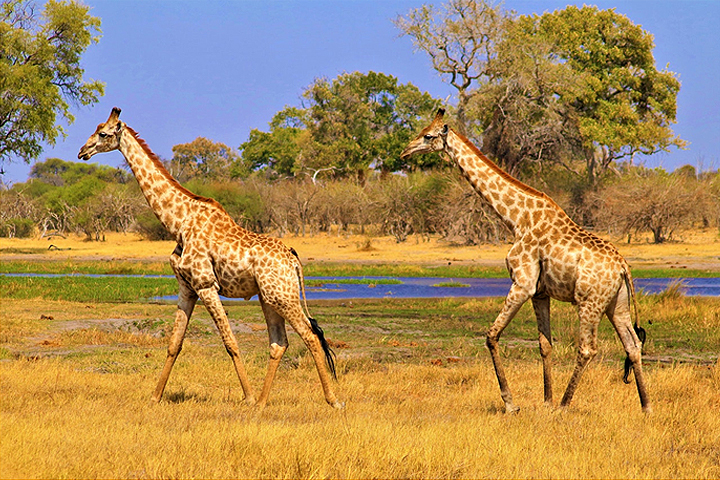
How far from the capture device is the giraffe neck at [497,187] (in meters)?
8.20

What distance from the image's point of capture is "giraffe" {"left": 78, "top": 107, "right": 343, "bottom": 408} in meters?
8.13

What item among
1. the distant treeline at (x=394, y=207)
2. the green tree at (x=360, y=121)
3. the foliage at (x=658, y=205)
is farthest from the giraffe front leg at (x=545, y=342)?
the green tree at (x=360, y=121)

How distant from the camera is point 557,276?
7.78m

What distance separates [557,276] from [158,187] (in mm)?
4615

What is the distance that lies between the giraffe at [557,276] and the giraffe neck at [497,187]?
0.04 feet

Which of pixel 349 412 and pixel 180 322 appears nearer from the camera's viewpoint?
pixel 349 412

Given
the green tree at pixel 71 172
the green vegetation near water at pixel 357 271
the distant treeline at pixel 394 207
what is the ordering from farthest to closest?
the green tree at pixel 71 172 → the distant treeline at pixel 394 207 → the green vegetation near water at pixel 357 271

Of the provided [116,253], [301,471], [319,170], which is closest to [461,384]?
[301,471]

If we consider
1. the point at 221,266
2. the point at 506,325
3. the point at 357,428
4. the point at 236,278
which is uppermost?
the point at 221,266

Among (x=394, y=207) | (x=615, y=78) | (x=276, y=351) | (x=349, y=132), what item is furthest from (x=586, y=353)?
(x=349, y=132)

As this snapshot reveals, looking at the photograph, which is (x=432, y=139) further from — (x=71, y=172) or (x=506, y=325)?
(x=71, y=172)

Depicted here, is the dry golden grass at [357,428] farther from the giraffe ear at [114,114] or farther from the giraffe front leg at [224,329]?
the giraffe ear at [114,114]

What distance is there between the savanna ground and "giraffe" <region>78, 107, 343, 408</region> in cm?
60

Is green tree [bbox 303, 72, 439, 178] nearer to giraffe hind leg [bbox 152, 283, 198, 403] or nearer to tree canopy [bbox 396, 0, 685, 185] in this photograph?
tree canopy [bbox 396, 0, 685, 185]
